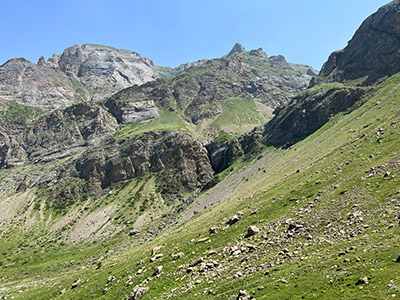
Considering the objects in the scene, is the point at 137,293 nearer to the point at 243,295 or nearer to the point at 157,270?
the point at 157,270

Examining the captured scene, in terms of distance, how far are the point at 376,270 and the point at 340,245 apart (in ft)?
20.8

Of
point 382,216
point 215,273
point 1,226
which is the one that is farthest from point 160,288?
point 1,226

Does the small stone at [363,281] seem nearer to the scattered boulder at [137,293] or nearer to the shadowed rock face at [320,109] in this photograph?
the scattered boulder at [137,293]

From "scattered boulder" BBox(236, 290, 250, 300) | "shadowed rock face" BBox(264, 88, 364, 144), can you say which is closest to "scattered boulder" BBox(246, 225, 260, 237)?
"scattered boulder" BBox(236, 290, 250, 300)

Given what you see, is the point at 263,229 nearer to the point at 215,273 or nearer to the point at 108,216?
the point at 215,273

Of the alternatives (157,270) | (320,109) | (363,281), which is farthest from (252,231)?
(320,109)

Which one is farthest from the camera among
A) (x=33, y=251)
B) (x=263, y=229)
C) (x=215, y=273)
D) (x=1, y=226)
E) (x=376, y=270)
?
(x=1, y=226)

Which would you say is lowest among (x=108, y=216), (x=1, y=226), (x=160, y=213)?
(x=160, y=213)

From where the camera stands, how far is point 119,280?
49.4 metres

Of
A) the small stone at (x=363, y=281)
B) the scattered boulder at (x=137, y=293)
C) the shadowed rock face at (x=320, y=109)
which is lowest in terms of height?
the small stone at (x=363, y=281)

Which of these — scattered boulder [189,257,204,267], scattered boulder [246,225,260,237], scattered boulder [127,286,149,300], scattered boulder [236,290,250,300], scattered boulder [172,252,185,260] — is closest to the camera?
scattered boulder [236,290,250,300]

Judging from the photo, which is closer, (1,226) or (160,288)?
(160,288)

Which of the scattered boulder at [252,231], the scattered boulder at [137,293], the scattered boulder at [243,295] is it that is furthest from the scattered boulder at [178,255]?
the scattered boulder at [243,295]

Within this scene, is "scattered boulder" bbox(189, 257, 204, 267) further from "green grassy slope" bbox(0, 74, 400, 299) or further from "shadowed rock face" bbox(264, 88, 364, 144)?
"shadowed rock face" bbox(264, 88, 364, 144)
